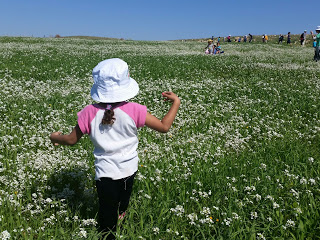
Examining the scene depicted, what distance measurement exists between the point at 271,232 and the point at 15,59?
18.4 meters

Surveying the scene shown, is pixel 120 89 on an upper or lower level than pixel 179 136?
upper

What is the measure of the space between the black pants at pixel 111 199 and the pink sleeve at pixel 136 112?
74cm

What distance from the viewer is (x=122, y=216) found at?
11.8ft

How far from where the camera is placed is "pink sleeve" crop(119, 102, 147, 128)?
301cm

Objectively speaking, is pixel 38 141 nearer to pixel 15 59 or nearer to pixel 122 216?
pixel 122 216

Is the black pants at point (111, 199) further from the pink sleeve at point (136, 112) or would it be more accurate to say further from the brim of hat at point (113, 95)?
the brim of hat at point (113, 95)

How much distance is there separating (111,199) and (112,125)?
93 cm

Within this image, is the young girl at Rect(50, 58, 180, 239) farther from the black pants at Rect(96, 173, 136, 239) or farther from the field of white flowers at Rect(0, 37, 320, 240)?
the field of white flowers at Rect(0, 37, 320, 240)

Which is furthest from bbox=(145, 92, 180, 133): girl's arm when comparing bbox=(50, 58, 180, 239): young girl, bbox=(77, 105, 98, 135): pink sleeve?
bbox=(77, 105, 98, 135): pink sleeve

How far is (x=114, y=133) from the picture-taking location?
302cm

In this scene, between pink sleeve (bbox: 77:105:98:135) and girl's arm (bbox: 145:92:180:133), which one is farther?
girl's arm (bbox: 145:92:180:133)

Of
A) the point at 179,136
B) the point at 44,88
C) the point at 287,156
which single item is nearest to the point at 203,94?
the point at 179,136

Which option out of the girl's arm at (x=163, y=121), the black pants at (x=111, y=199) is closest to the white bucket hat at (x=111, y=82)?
the girl's arm at (x=163, y=121)

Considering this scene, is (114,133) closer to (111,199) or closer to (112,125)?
(112,125)
